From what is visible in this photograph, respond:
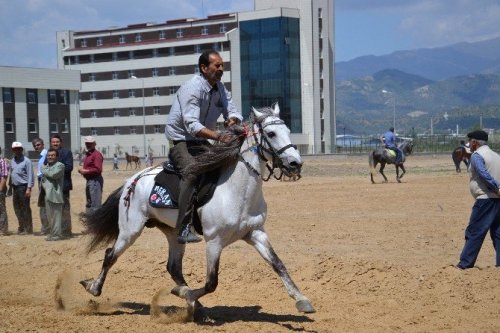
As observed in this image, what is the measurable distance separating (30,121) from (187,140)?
78246 millimetres

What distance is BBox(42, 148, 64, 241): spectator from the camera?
1684cm

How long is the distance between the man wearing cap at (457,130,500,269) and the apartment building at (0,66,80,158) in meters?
73.4

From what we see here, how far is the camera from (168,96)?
97.3 meters

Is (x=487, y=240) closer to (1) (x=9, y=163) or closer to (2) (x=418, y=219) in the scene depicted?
(2) (x=418, y=219)

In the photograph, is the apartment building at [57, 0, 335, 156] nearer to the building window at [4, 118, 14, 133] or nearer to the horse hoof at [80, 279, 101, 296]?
the building window at [4, 118, 14, 133]

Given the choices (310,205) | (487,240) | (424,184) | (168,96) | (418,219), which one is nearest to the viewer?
(487,240)

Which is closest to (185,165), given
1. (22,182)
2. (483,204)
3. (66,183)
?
(483,204)

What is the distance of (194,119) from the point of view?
344 inches

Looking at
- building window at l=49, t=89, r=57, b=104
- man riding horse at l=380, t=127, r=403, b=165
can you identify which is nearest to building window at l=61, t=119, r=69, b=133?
building window at l=49, t=89, r=57, b=104

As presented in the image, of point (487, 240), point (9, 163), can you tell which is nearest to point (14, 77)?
point (9, 163)

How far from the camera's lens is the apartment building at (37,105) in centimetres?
8188

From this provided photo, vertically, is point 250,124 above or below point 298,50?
below

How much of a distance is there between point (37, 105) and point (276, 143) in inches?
3140

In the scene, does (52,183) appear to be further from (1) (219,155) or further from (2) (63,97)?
(2) (63,97)
